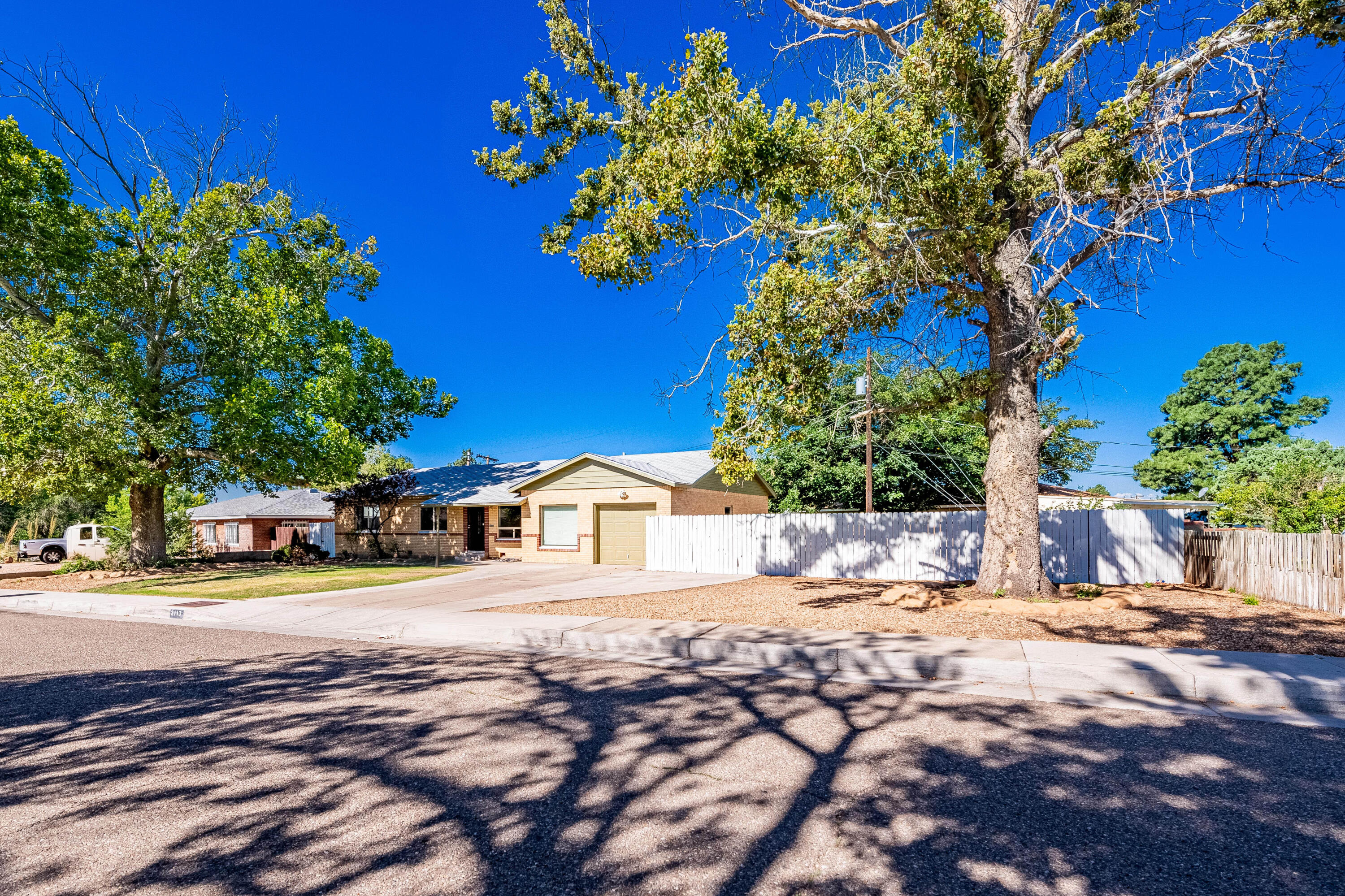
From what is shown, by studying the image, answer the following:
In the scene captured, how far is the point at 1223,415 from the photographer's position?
39.1 meters

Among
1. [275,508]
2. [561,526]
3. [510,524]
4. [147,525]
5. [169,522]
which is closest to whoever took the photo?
[147,525]

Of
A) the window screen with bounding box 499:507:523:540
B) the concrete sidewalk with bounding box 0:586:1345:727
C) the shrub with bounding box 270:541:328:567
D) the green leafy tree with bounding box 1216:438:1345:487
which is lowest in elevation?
the shrub with bounding box 270:541:328:567

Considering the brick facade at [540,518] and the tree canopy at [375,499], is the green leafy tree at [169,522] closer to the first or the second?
the tree canopy at [375,499]

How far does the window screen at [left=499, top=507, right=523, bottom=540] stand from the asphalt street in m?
20.1

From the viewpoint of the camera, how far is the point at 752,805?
12.5ft

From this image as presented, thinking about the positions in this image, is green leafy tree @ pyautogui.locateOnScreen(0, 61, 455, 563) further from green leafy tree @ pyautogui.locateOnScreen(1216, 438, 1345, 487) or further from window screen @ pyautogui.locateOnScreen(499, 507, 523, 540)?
green leafy tree @ pyautogui.locateOnScreen(1216, 438, 1345, 487)

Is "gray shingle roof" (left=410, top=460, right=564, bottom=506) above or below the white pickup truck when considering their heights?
above

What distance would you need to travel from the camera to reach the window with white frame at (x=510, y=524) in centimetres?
2673

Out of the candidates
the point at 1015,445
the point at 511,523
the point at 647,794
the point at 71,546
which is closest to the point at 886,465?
the point at 511,523

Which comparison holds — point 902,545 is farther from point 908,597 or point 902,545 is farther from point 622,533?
point 622,533

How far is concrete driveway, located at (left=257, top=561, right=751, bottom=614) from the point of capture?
13.1 m

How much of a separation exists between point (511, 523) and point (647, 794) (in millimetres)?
23982

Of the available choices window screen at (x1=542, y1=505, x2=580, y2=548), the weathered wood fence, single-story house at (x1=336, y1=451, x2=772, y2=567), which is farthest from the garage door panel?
the weathered wood fence

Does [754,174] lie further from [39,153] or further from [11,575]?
[11,575]
